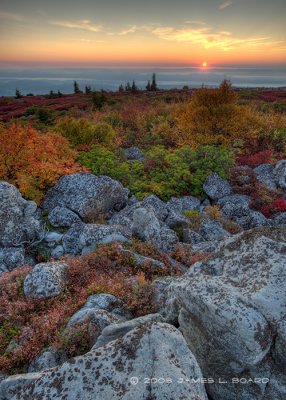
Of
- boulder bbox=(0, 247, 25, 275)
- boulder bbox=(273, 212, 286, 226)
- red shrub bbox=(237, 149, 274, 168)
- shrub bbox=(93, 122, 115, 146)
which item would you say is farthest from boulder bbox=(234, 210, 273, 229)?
shrub bbox=(93, 122, 115, 146)

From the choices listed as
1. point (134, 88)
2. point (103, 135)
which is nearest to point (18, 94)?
point (134, 88)

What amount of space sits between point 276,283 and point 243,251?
96cm

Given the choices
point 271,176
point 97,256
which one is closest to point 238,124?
point 271,176

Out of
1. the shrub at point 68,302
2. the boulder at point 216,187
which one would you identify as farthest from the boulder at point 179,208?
the shrub at point 68,302

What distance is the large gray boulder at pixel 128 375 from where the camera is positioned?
12.6 feet

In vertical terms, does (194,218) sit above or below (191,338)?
below

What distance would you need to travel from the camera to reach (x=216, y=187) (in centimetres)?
1664

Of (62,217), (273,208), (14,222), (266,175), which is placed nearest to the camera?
(14,222)

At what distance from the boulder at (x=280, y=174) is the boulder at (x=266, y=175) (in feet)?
0.70

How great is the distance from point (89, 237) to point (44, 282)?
290 centimetres

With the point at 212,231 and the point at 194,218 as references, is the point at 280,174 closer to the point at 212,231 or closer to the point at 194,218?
the point at 194,218

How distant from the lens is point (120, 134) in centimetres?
2639

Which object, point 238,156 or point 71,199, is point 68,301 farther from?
point 238,156

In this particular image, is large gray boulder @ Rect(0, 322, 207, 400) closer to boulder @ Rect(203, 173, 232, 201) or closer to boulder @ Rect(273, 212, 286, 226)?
boulder @ Rect(273, 212, 286, 226)
